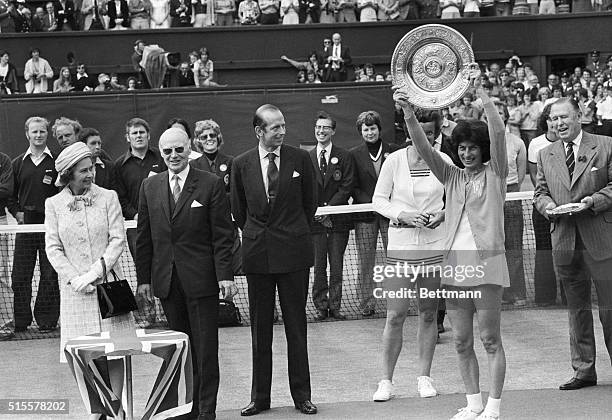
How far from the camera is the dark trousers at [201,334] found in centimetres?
779

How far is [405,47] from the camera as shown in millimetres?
7766

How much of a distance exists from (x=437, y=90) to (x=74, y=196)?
8.28ft

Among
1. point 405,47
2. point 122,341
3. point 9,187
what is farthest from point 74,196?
point 9,187

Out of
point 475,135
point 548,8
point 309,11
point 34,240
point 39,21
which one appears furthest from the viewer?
point 548,8

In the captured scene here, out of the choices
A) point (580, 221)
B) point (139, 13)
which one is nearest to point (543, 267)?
point (580, 221)

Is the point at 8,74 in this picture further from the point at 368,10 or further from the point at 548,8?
the point at 548,8

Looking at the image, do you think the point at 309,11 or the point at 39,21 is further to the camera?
the point at 309,11

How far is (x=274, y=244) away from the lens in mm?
8055

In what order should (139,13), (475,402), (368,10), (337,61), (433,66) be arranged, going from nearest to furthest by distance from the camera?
(475,402)
(433,66)
(337,61)
(139,13)
(368,10)

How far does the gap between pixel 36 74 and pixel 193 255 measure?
2091 centimetres

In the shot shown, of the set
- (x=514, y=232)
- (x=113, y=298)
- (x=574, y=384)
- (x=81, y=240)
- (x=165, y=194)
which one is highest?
(x=165, y=194)

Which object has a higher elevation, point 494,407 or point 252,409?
point 494,407

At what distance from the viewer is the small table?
6.74 m

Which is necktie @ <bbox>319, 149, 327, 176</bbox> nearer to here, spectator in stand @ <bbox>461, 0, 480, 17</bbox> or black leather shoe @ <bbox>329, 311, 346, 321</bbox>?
black leather shoe @ <bbox>329, 311, 346, 321</bbox>
